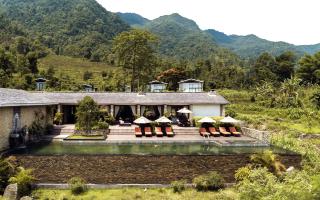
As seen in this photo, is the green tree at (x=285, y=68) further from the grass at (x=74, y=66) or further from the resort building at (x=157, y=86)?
the grass at (x=74, y=66)

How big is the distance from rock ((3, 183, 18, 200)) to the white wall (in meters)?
20.9

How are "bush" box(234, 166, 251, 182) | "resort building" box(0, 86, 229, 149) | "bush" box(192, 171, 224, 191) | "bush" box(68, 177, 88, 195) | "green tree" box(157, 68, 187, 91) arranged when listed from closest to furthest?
"bush" box(68, 177, 88, 195) → "bush" box(192, 171, 224, 191) → "bush" box(234, 166, 251, 182) → "resort building" box(0, 86, 229, 149) → "green tree" box(157, 68, 187, 91)

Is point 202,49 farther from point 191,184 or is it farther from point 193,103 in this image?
point 191,184

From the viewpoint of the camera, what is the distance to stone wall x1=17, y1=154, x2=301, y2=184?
16250 millimetres

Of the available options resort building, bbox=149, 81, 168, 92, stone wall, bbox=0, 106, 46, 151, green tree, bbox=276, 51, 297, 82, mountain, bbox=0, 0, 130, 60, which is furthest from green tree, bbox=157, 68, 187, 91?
stone wall, bbox=0, 106, 46, 151

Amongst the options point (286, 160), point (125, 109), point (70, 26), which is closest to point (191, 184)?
point (286, 160)

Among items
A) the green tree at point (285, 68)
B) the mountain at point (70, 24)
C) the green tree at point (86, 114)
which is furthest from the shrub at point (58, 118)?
the mountain at point (70, 24)

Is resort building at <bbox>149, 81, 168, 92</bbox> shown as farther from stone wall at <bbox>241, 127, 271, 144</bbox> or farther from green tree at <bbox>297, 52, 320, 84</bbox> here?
stone wall at <bbox>241, 127, 271, 144</bbox>

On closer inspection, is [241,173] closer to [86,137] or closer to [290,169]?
[290,169]

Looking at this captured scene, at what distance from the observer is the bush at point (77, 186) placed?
1496 cm

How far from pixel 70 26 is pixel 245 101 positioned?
87.8 m

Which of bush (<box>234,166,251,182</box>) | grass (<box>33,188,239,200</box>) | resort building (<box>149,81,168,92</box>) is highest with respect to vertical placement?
resort building (<box>149,81,168,92</box>)

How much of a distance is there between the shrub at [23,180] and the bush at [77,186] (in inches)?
62.9

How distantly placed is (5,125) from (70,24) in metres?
109
